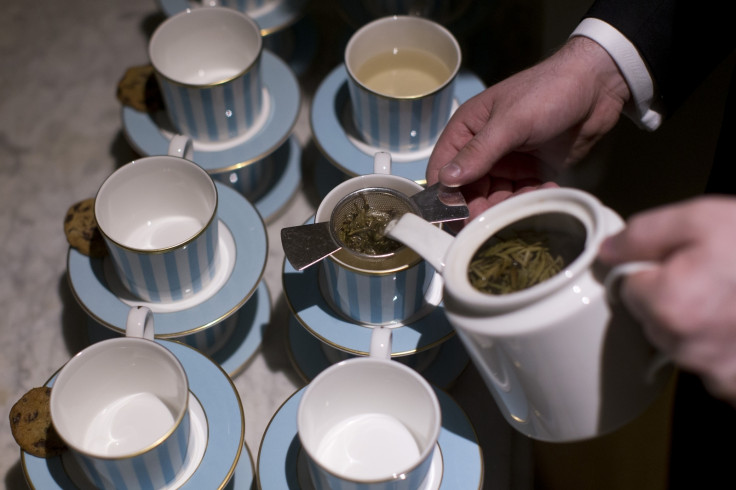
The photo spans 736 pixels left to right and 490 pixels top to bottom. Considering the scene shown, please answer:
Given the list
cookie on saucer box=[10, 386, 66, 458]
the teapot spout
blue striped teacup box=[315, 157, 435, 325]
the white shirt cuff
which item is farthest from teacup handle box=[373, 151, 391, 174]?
cookie on saucer box=[10, 386, 66, 458]

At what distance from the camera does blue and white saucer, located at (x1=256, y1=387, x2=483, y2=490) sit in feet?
2.21

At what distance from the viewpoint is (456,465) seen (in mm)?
683

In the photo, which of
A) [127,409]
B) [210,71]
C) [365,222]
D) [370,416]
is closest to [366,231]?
[365,222]

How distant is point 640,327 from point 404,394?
0.24 metres

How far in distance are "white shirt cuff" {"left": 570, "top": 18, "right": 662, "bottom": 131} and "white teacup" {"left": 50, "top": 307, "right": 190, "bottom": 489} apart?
529mm

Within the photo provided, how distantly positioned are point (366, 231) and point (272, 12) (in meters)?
0.45

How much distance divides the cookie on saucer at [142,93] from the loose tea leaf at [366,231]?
0.32 metres

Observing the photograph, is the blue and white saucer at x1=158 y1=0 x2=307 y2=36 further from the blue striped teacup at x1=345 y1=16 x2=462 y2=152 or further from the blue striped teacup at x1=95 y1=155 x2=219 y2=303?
the blue striped teacup at x1=95 y1=155 x2=219 y2=303

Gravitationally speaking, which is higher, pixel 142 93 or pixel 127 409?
pixel 142 93

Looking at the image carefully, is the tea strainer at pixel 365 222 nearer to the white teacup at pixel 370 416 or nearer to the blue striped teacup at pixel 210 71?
the white teacup at pixel 370 416

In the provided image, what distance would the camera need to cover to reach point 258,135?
91 cm

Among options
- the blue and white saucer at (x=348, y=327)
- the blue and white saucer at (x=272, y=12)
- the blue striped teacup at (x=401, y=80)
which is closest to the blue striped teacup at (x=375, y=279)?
the blue and white saucer at (x=348, y=327)

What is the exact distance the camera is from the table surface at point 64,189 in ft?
2.72

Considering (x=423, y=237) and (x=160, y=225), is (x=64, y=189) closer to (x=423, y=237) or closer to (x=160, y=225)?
(x=160, y=225)
